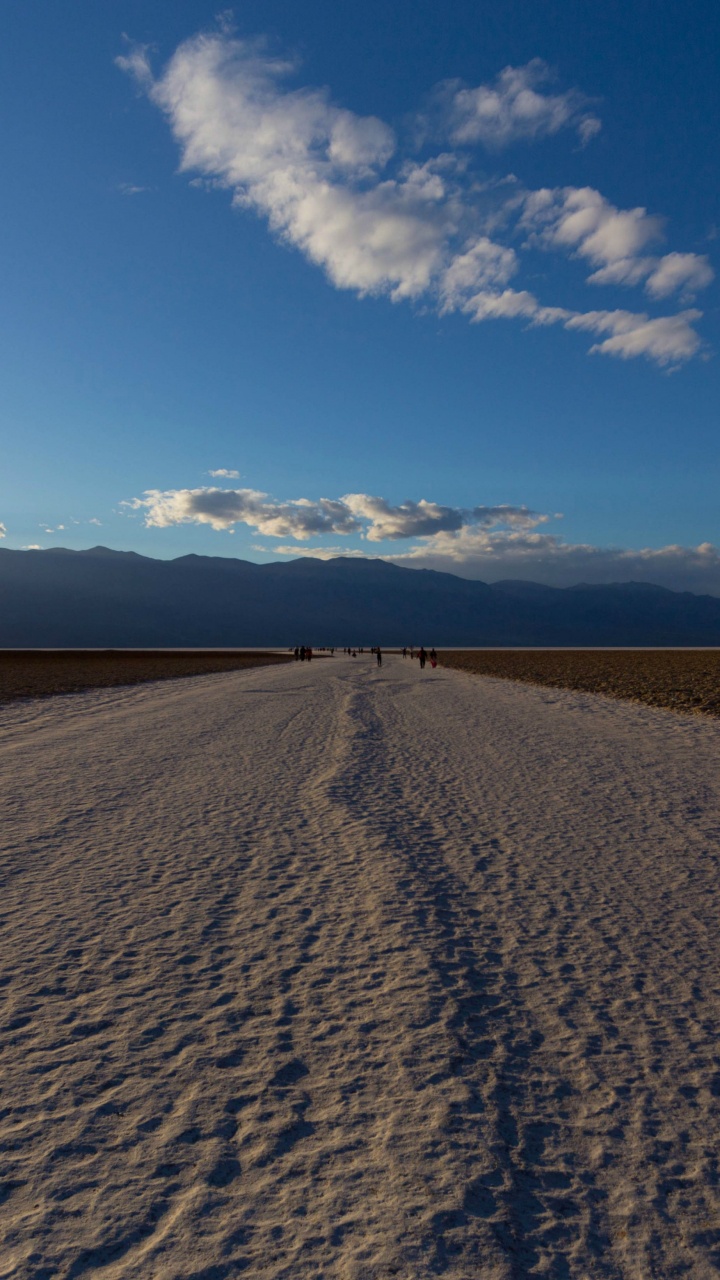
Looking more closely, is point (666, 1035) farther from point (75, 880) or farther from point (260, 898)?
point (75, 880)

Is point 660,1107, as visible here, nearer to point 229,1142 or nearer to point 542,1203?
point 542,1203

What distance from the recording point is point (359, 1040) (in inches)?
173

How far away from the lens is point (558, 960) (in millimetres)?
5480

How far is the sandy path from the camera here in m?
3.10

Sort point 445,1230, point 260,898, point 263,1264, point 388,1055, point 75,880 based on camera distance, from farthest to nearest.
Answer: point 75,880 < point 260,898 < point 388,1055 < point 445,1230 < point 263,1264

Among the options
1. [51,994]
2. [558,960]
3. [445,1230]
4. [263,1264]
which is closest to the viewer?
[263,1264]

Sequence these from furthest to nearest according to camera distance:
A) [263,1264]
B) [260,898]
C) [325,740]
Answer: [325,740] → [260,898] → [263,1264]

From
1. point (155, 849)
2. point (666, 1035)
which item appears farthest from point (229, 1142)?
point (155, 849)

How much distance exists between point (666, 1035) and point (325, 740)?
12.0 meters

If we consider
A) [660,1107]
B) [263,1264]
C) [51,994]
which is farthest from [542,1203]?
[51,994]

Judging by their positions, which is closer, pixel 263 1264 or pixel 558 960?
pixel 263 1264

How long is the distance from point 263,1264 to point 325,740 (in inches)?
523

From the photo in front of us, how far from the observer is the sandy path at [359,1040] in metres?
3.10

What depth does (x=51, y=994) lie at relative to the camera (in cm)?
488
